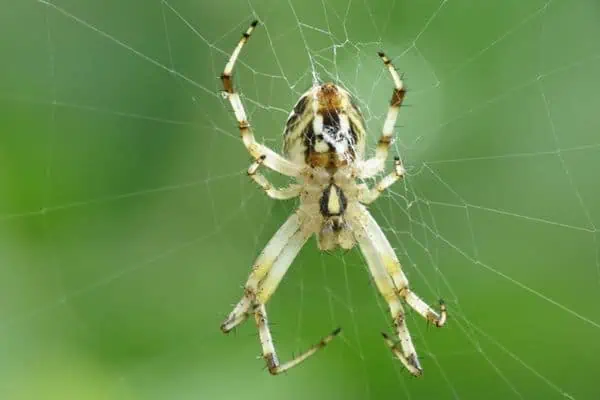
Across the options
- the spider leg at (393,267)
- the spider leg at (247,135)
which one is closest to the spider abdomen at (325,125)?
the spider leg at (247,135)

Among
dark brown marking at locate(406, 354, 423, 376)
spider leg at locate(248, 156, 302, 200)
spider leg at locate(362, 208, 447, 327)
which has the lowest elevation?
dark brown marking at locate(406, 354, 423, 376)

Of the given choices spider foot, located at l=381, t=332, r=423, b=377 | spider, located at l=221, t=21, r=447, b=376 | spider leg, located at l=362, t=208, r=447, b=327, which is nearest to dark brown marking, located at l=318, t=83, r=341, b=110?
spider, located at l=221, t=21, r=447, b=376

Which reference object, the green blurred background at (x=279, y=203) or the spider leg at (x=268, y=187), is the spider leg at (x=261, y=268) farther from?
the spider leg at (x=268, y=187)

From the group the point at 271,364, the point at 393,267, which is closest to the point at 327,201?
the point at 393,267

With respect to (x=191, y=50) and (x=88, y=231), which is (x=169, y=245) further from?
(x=191, y=50)

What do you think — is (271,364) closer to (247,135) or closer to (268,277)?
(268,277)

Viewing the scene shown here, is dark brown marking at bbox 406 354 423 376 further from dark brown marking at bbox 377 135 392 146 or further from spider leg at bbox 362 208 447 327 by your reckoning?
dark brown marking at bbox 377 135 392 146
